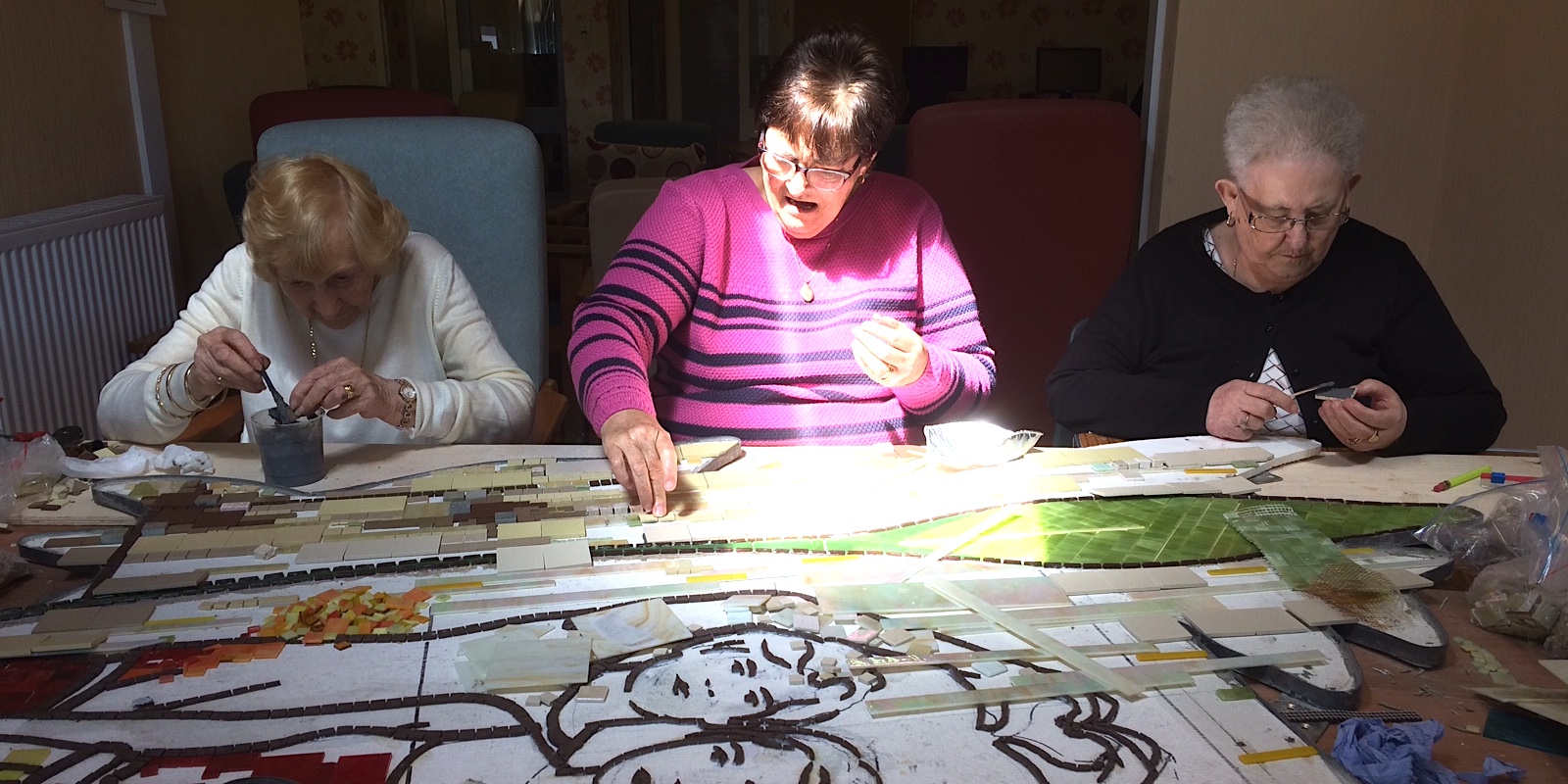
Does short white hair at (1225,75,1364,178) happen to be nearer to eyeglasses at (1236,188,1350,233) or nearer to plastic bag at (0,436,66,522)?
eyeglasses at (1236,188,1350,233)

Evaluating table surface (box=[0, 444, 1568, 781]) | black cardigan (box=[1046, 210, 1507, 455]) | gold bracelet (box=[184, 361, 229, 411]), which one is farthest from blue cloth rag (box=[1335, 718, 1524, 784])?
gold bracelet (box=[184, 361, 229, 411])

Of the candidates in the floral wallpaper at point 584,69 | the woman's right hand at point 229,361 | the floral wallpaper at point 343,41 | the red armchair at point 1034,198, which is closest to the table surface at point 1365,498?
the woman's right hand at point 229,361

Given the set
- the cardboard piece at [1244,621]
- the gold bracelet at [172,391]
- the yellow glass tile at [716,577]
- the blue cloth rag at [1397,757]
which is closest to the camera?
the blue cloth rag at [1397,757]

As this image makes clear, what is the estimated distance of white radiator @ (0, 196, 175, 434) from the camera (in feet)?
8.34

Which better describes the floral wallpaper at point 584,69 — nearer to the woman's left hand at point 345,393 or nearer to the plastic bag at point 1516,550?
the woman's left hand at point 345,393

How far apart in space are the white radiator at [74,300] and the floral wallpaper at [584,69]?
13.4 feet

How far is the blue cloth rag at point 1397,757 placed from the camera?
944mm

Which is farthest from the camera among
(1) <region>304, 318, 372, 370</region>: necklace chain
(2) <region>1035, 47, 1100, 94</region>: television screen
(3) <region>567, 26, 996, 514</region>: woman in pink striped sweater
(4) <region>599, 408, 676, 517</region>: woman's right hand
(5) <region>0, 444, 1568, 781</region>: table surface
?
(2) <region>1035, 47, 1100, 94</region>: television screen

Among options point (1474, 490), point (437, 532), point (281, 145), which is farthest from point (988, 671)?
point (281, 145)

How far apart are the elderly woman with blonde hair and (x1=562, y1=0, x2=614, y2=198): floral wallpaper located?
17.4 feet

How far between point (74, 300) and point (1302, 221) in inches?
112

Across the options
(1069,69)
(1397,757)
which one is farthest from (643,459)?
(1069,69)

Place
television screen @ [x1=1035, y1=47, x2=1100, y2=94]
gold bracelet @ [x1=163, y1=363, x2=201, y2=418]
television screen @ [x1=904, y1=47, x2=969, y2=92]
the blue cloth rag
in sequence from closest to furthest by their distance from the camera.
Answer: the blue cloth rag, gold bracelet @ [x1=163, y1=363, x2=201, y2=418], television screen @ [x1=904, y1=47, x2=969, y2=92], television screen @ [x1=1035, y1=47, x2=1100, y2=94]

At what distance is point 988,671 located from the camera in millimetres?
1104
